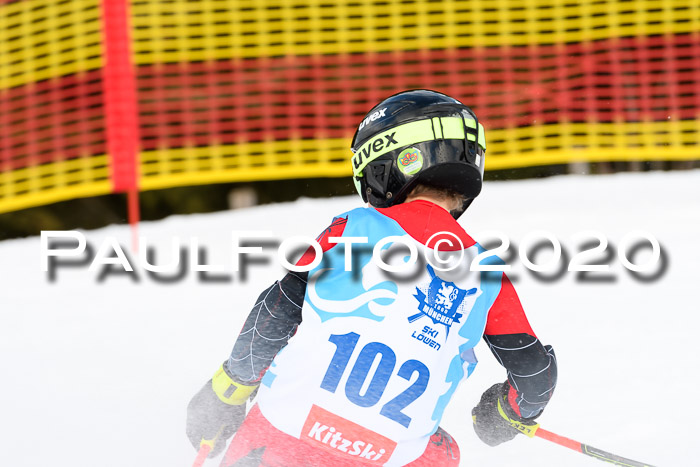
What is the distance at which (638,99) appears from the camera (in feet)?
24.0

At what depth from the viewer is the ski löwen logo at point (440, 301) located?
2.03m

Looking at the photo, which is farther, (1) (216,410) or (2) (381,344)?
(1) (216,410)

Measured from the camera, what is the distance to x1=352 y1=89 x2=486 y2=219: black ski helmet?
92.4 inches

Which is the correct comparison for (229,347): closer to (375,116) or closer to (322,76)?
(375,116)

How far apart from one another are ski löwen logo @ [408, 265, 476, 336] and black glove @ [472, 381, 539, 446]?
550 millimetres

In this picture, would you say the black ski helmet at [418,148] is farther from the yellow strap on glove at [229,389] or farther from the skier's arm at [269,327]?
the yellow strap on glove at [229,389]

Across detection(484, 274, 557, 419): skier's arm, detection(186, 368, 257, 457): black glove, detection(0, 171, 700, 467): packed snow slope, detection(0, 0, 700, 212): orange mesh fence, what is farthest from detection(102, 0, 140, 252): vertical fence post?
detection(484, 274, 557, 419): skier's arm

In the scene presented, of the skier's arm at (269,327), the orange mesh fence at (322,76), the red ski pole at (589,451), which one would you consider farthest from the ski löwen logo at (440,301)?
the orange mesh fence at (322,76)

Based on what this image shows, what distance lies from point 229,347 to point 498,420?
192 cm

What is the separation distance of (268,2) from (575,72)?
9.40 feet

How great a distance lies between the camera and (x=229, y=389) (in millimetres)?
2273

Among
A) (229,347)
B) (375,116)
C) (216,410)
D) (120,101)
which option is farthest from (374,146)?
(120,101)

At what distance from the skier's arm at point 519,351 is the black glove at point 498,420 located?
4.0 inches

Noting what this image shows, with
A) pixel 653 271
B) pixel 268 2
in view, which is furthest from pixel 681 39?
pixel 268 2
